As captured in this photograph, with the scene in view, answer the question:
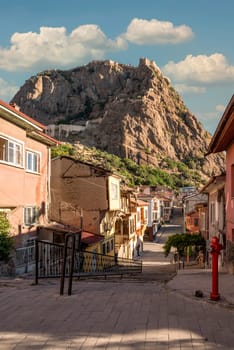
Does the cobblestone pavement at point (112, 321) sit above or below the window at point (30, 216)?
below

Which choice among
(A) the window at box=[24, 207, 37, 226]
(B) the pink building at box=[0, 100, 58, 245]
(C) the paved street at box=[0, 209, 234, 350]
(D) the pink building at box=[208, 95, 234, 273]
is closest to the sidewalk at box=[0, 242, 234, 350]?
(C) the paved street at box=[0, 209, 234, 350]

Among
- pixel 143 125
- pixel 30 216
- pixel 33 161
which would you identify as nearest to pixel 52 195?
pixel 33 161

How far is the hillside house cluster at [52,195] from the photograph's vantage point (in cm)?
1767

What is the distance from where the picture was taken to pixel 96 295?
9109mm

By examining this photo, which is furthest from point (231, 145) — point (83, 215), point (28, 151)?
point (83, 215)

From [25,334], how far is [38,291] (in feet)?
13.1

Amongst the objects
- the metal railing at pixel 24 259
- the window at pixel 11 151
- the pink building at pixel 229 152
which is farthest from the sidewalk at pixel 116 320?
the metal railing at pixel 24 259

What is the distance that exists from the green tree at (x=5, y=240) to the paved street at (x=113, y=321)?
22.4 ft

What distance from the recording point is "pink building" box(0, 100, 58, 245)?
56.1 ft

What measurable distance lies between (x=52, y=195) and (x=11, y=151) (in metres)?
15.0

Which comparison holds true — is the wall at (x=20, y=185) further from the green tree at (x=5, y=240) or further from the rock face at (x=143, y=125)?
the rock face at (x=143, y=125)

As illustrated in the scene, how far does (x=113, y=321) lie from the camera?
6.66 metres

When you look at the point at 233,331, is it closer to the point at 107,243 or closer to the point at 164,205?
the point at 107,243

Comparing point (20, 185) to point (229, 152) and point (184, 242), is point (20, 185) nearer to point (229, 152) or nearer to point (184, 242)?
point (229, 152)
